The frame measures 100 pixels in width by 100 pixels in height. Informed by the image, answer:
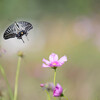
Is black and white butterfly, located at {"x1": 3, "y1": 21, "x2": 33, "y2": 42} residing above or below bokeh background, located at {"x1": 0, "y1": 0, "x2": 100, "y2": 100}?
below

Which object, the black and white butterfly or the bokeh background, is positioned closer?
the black and white butterfly

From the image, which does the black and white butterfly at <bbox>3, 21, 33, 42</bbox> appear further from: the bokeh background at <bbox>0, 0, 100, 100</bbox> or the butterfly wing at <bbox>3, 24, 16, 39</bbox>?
the bokeh background at <bbox>0, 0, 100, 100</bbox>

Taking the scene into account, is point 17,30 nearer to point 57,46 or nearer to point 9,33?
point 9,33

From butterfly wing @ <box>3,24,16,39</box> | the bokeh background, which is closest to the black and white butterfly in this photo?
butterfly wing @ <box>3,24,16,39</box>

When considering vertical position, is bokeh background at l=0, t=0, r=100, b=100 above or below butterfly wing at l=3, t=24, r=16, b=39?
above

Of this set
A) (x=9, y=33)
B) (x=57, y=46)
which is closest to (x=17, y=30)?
(x=9, y=33)

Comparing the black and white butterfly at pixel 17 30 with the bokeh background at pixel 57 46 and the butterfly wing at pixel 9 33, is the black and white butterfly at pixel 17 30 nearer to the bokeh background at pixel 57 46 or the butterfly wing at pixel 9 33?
the butterfly wing at pixel 9 33

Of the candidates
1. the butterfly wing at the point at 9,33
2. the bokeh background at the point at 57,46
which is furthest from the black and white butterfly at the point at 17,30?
the bokeh background at the point at 57,46
